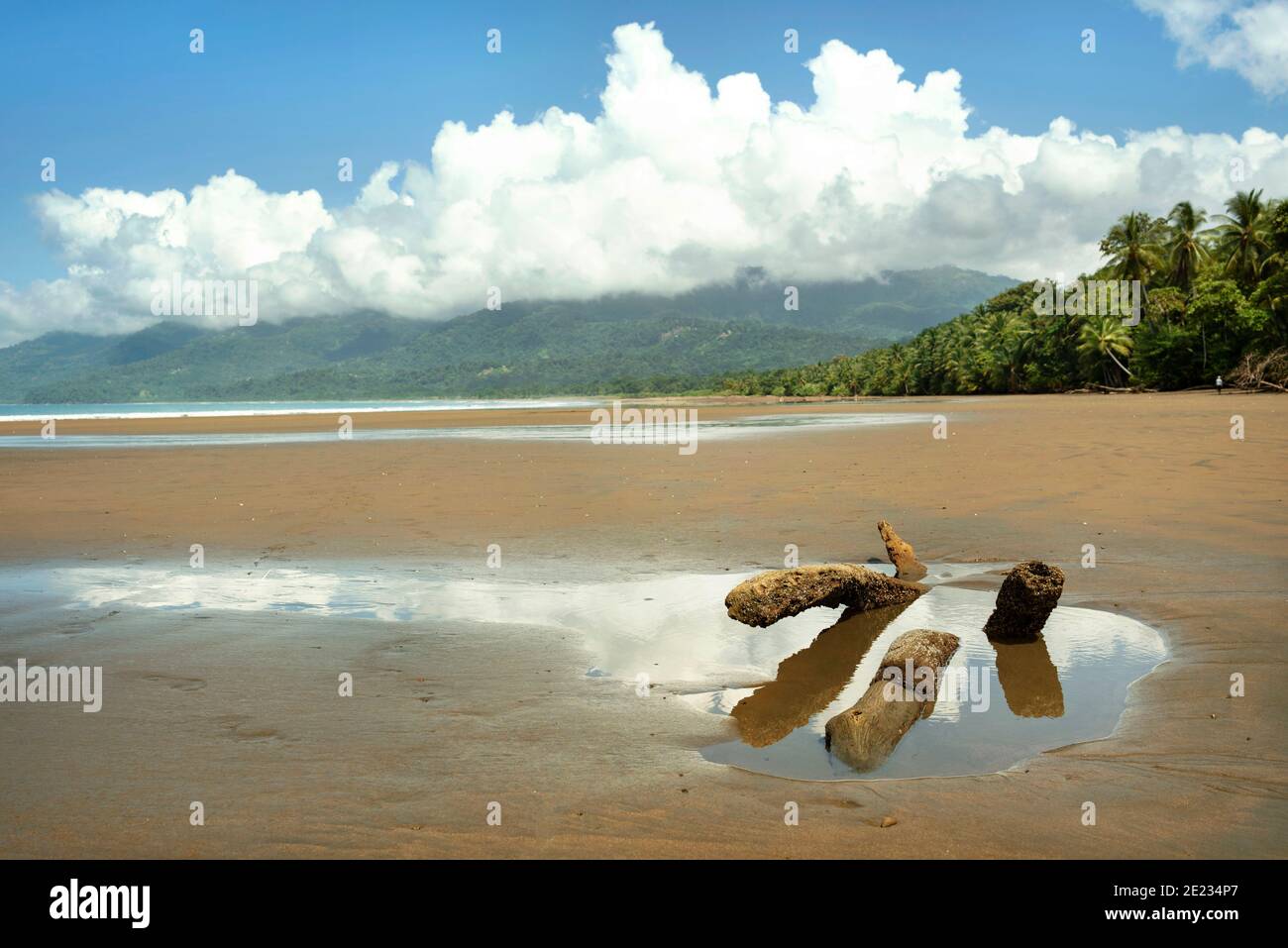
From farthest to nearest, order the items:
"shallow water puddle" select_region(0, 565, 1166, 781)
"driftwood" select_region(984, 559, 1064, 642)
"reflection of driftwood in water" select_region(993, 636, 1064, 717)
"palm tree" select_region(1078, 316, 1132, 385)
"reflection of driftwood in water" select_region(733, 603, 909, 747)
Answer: "palm tree" select_region(1078, 316, 1132, 385) → "driftwood" select_region(984, 559, 1064, 642) → "reflection of driftwood in water" select_region(993, 636, 1064, 717) → "reflection of driftwood in water" select_region(733, 603, 909, 747) → "shallow water puddle" select_region(0, 565, 1166, 781)

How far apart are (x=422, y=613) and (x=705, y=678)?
3.26 m

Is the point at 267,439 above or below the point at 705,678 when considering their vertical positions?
above

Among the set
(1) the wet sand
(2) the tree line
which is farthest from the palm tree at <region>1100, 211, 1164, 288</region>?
(1) the wet sand

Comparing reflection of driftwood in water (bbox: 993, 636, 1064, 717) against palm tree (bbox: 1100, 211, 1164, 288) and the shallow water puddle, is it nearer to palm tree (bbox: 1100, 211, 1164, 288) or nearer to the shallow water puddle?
the shallow water puddle

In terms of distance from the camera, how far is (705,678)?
6539mm

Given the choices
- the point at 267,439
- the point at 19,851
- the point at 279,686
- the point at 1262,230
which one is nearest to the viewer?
the point at 19,851

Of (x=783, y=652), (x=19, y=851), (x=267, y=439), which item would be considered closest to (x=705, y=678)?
(x=783, y=652)

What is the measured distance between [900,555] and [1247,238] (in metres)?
76.5

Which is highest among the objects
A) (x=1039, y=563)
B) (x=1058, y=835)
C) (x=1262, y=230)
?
(x=1262, y=230)

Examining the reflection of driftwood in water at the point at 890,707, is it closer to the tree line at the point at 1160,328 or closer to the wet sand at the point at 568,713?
the wet sand at the point at 568,713

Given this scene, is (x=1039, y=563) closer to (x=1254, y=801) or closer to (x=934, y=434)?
(x=1254, y=801)

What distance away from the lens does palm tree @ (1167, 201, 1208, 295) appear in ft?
253

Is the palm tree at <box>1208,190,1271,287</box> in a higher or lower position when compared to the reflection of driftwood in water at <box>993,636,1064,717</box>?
higher

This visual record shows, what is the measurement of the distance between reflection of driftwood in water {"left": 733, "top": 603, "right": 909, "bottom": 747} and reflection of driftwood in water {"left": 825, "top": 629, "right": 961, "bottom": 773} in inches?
18.1
